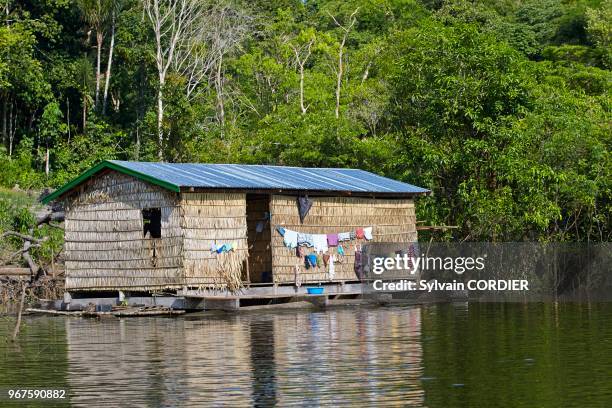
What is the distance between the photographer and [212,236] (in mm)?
24344

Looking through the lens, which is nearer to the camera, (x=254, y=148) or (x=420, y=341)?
(x=420, y=341)

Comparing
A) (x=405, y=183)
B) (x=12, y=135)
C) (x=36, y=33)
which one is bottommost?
(x=405, y=183)

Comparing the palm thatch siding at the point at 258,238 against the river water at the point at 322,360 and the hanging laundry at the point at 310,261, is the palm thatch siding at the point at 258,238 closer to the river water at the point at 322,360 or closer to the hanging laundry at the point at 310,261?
the hanging laundry at the point at 310,261

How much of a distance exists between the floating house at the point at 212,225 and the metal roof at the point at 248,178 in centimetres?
4

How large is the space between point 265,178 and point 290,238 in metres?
1.63

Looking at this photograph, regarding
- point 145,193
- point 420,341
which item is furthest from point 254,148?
point 420,341

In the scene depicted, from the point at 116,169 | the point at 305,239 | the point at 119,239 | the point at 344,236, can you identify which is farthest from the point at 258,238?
the point at 116,169

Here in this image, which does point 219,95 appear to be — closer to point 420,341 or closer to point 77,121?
point 77,121

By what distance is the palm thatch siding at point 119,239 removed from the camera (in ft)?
79.0

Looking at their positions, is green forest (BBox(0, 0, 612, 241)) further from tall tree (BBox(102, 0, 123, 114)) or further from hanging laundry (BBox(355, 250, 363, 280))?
hanging laundry (BBox(355, 250, 363, 280))

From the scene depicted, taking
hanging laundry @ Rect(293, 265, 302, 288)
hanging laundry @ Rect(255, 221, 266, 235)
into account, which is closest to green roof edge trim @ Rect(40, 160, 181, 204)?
hanging laundry @ Rect(293, 265, 302, 288)

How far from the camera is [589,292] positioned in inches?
1216

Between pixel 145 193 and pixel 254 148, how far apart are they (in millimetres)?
13001

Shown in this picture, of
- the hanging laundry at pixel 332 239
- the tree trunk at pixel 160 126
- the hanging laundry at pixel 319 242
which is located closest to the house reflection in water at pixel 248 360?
the hanging laundry at pixel 319 242
